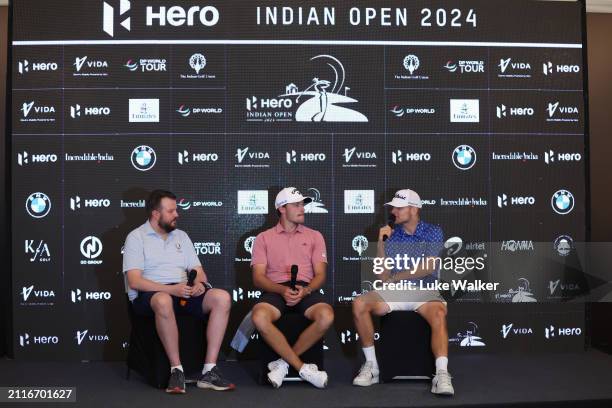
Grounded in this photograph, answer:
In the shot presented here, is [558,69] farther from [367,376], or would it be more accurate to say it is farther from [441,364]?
[367,376]

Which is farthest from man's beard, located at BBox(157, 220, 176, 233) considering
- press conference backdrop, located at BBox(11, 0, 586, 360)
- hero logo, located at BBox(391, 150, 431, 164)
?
hero logo, located at BBox(391, 150, 431, 164)

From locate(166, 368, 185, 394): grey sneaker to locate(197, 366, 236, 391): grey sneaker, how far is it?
14 centimetres

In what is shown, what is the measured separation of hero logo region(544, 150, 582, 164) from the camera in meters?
5.11

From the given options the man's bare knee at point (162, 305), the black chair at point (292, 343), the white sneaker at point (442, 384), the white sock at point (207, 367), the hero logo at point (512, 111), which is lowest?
the white sneaker at point (442, 384)

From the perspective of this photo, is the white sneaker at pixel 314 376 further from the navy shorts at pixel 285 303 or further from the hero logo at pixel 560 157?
the hero logo at pixel 560 157

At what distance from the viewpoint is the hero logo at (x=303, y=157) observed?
197 inches

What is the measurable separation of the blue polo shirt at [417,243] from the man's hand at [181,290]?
4.12 feet

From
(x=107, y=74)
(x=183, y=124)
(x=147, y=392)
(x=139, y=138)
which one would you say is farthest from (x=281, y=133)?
(x=147, y=392)

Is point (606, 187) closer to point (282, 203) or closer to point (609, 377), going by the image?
point (609, 377)

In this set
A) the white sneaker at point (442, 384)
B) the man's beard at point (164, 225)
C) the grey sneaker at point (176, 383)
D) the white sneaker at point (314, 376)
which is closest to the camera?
the white sneaker at point (442, 384)

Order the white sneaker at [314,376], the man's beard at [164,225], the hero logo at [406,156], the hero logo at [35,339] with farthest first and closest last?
1. the hero logo at [406,156]
2. the hero logo at [35,339]
3. the man's beard at [164,225]
4. the white sneaker at [314,376]

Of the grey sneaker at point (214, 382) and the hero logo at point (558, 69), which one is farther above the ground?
the hero logo at point (558, 69)

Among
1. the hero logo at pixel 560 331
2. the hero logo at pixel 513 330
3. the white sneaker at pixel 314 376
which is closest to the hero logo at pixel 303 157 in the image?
the white sneaker at pixel 314 376

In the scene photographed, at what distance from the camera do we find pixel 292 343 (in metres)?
4.15
